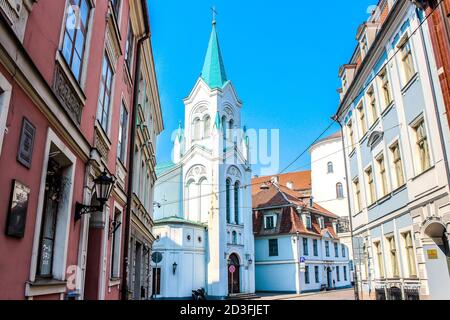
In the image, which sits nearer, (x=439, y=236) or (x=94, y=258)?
(x=94, y=258)

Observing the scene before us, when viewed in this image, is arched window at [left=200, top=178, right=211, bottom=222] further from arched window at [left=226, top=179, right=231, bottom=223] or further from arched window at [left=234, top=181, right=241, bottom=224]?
arched window at [left=234, top=181, right=241, bottom=224]

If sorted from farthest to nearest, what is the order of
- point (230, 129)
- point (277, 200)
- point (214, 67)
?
point (214, 67)
point (277, 200)
point (230, 129)

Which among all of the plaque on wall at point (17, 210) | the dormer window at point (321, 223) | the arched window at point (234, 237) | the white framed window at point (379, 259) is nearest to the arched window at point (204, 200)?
the arched window at point (234, 237)

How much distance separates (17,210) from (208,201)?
31.7m

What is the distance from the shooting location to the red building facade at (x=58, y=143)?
393 cm

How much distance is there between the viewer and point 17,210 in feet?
13.3

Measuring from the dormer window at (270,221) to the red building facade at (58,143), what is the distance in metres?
31.4

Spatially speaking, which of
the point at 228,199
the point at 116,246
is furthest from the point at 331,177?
the point at 116,246

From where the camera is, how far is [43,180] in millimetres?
4797

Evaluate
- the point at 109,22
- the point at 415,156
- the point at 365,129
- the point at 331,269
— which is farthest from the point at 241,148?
the point at 109,22

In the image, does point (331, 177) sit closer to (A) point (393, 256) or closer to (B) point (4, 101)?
(A) point (393, 256)

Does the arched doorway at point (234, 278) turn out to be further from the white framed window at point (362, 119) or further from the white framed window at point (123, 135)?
the white framed window at point (123, 135)

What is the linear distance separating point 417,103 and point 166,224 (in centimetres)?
2490
